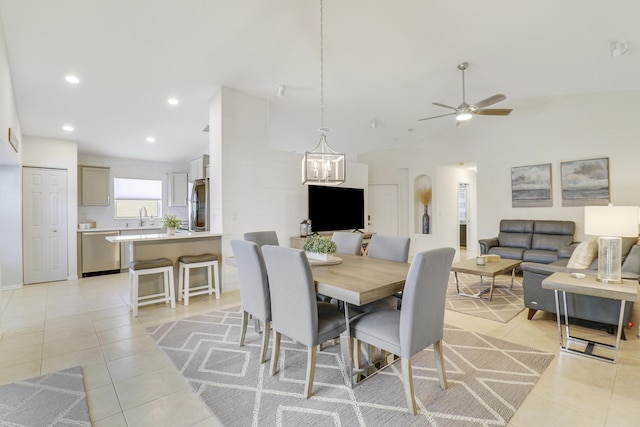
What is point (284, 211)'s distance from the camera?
518 centimetres

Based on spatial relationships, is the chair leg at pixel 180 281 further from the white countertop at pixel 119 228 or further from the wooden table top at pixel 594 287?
the wooden table top at pixel 594 287

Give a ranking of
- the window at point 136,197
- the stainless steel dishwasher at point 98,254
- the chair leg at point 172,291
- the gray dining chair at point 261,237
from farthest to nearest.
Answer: the window at point 136,197 → the stainless steel dishwasher at point 98,254 → the chair leg at point 172,291 → the gray dining chair at point 261,237

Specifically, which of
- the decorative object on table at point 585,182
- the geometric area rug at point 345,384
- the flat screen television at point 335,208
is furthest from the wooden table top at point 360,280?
the decorative object on table at point 585,182

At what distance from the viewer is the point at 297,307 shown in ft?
6.54

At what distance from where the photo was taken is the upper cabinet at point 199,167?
598 centimetres

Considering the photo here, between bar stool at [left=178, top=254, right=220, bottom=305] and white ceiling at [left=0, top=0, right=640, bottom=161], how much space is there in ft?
7.62

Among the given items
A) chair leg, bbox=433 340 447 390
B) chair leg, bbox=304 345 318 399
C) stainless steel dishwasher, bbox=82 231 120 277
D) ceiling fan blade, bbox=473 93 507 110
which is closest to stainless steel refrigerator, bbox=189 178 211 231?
stainless steel dishwasher, bbox=82 231 120 277

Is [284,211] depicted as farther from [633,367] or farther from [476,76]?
[633,367]

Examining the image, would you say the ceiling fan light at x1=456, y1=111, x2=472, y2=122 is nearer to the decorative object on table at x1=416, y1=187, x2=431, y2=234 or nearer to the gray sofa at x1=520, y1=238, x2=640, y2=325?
the gray sofa at x1=520, y1=238, x2=640, y2=325

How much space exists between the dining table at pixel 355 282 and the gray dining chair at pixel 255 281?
A: 0.41 metres

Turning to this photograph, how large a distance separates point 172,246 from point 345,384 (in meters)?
3.05

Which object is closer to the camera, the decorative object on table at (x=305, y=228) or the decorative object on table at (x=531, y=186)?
the decorative object on table at (x=305, y=228)

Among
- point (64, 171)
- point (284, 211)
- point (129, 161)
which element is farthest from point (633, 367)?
point (129, 161)

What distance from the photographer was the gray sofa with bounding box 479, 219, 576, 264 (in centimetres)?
532
